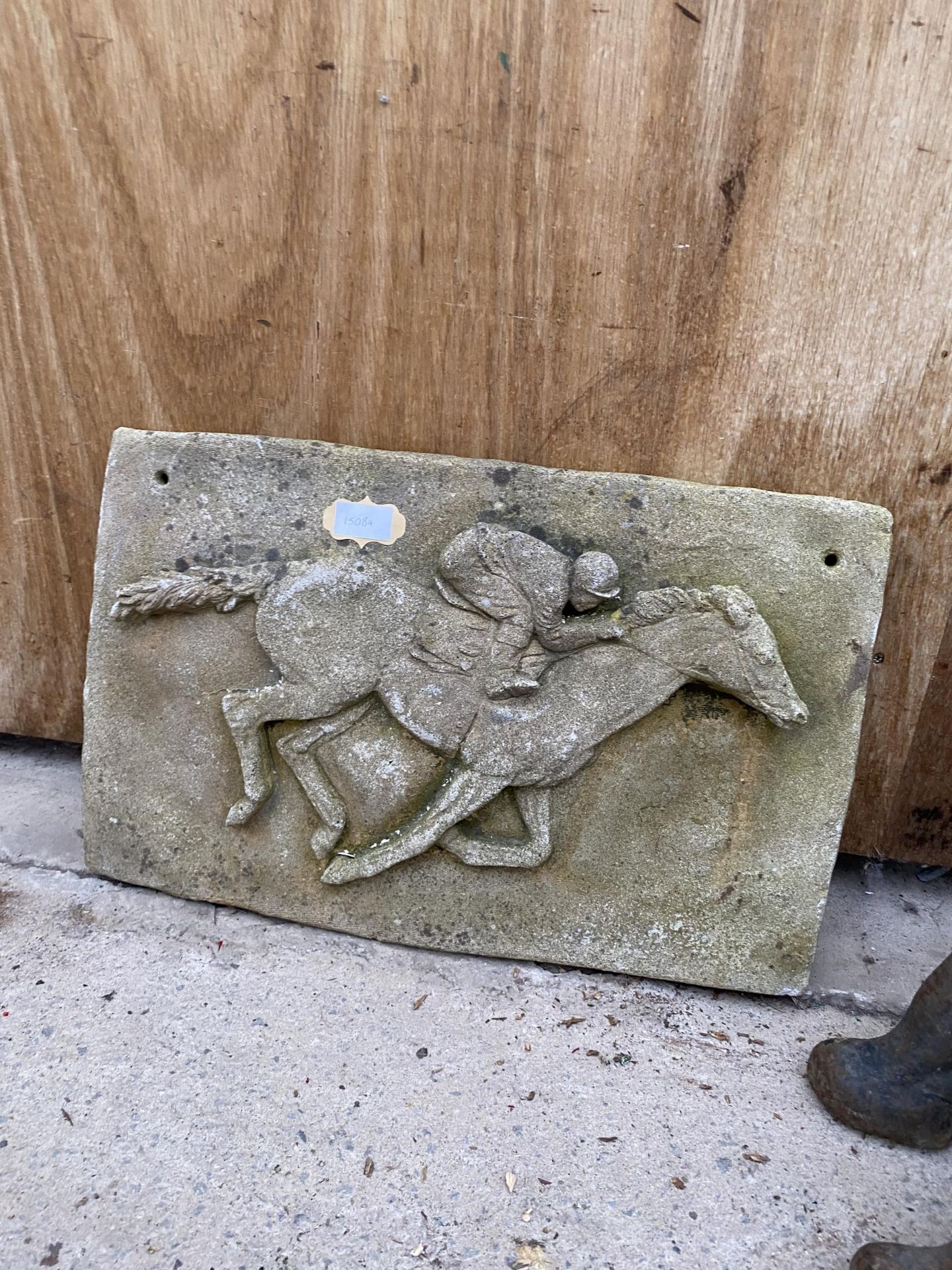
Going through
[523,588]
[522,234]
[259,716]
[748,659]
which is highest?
[522,234]


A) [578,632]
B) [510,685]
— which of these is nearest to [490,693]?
[510,685]

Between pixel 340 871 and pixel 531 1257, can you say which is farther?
pixel 340 871

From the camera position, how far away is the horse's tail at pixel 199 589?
1.75m

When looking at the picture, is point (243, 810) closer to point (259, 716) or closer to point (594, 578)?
point (259, 716)

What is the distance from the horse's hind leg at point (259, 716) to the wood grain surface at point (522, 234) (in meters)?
0.68

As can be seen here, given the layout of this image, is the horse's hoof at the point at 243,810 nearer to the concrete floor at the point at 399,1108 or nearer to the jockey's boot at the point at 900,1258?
the concrete floor at the point at 399,1108

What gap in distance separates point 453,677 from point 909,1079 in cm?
122

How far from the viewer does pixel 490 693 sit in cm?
170

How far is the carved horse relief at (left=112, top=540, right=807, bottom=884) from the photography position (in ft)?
5.40

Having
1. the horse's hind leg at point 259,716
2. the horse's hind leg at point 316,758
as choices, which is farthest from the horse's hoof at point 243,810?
the horse's hind leg at point 316,758

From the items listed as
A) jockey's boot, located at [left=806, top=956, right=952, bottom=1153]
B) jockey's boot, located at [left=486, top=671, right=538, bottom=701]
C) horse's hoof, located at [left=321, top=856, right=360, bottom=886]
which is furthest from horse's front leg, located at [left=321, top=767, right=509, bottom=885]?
jockey's boot, located at [left=806, top=956, right=952, bottom=1153]

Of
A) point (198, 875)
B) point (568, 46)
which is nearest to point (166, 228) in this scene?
point (568, 46)

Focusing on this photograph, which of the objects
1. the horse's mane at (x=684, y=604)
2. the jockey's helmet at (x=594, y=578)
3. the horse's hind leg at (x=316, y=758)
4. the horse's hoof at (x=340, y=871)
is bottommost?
the horse's hoof at (x=340, y=871)

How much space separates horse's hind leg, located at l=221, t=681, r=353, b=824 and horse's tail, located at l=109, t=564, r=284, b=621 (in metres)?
0.22
